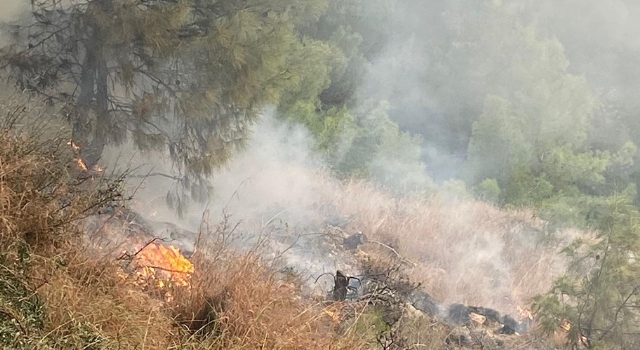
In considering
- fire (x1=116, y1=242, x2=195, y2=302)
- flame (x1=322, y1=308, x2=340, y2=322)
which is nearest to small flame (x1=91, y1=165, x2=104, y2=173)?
fire (x1=116, y1=242, x2=195, y2=302)

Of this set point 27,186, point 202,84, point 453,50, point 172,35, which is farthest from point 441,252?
point 453,50

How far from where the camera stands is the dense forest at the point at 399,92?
4312 mm

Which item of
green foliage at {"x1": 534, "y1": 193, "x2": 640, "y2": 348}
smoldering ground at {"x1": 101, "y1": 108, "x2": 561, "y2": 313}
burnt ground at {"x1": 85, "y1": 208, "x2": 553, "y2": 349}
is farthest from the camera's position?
smoldering ground at {"x1": 101, "y1": 108, "x2": 561, "y2": 313}

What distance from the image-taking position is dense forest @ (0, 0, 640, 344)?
4312 millimetres

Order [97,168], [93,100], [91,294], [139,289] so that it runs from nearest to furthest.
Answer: [91,294]
[139,289]
[97,168]
[93,100]

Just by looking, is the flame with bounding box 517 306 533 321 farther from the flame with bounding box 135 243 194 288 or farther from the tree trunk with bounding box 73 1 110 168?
the tree trunk with bounding box 73 1 110 168

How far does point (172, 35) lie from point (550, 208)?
22.7 ft

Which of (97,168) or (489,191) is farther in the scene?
(489,191)

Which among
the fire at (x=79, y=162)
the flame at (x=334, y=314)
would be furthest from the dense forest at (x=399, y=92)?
the flame at (x=334, y=314)

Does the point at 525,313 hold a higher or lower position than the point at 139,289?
lower

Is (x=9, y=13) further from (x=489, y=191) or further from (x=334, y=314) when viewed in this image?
(x=489, y=191)

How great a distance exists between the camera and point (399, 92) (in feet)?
41.3

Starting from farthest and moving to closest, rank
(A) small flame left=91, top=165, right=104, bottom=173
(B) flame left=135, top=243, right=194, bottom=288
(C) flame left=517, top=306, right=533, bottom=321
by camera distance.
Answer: (C) flame left=517, top=306, right=533, bottom=321 < (A) small flame left=91, top=165, right=104, bottom=173 < (B) flame left=135, top=243, right=194, bottom=288

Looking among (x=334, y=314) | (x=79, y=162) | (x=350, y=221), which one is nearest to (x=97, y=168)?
(x=79, y=162)
